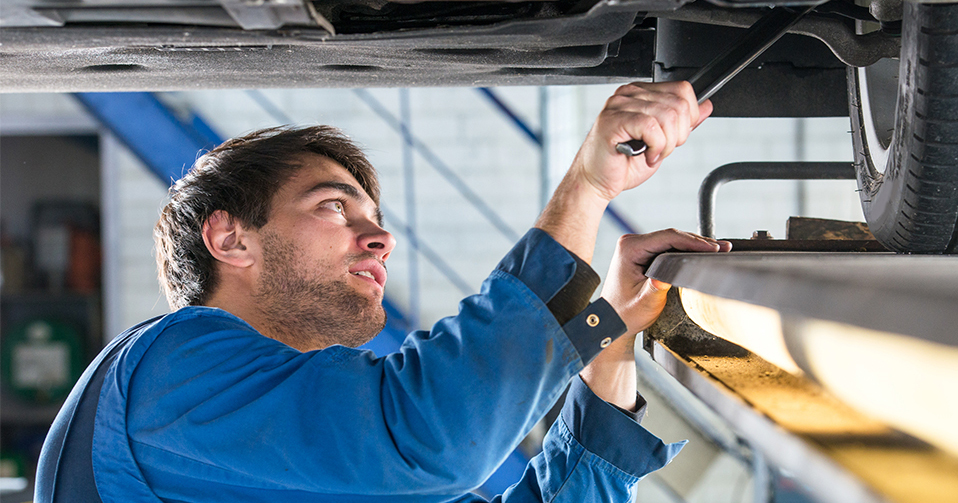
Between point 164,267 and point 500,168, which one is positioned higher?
point 500,168

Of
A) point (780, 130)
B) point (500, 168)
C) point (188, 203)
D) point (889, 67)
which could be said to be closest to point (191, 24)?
point (188, 203)

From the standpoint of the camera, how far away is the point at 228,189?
1.26 metres

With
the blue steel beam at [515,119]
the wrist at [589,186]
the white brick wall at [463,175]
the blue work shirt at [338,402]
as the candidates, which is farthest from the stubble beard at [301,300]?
the white brick wall at [463,175]

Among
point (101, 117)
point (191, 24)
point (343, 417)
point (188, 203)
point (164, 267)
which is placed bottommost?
point (343, 417)

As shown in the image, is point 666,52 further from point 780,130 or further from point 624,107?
point 780,130

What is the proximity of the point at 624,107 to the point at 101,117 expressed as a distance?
2.44 meters

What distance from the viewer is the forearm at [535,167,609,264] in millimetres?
772

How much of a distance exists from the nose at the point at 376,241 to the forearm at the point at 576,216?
415 mm

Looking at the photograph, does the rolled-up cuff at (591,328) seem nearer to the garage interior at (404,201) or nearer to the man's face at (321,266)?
the man's face at (321,266)

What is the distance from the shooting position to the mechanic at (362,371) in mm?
724

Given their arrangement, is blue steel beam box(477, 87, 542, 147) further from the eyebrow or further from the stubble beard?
the stubble beard

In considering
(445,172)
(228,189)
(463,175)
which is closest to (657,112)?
(228,189)

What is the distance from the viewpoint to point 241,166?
4.17ft

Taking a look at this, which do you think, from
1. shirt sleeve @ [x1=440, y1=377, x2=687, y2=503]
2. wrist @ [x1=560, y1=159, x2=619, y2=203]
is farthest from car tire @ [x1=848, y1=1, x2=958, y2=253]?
shirt sleeve @ [x1=440, y1=377, x2=687, y2=503]
